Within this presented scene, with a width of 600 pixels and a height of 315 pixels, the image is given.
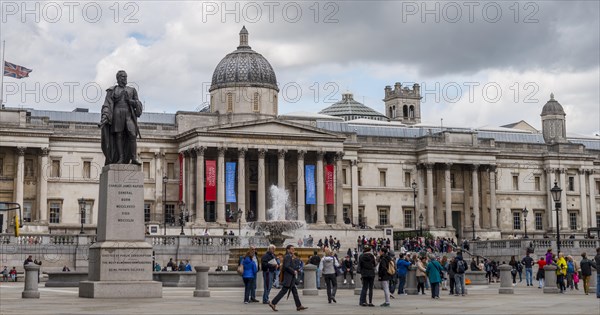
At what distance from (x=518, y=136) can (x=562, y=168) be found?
11.0m

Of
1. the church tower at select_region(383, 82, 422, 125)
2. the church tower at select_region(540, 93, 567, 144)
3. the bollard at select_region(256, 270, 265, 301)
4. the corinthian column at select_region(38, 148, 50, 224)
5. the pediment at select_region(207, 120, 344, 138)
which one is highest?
the church tower at select_region(383, 82, 422, 125)

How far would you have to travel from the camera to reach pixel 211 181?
84375mm

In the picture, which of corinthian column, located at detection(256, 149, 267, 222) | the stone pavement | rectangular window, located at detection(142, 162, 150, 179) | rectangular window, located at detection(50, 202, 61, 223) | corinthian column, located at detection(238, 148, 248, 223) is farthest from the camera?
rectangular window, located at detection(142, 162, 150, 179)

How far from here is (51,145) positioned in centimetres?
8494

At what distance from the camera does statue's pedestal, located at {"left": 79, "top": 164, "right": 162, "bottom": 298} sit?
93.5 feet

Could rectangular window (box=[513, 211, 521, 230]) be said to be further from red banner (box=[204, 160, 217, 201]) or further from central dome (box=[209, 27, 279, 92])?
red banner (box=[204, 160, 217, 201])

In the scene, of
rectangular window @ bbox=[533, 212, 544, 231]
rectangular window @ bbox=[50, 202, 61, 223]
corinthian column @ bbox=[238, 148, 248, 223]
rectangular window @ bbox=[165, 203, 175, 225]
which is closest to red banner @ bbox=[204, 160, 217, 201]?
corinthian column @ bbox=[238, 148, 248, 223]

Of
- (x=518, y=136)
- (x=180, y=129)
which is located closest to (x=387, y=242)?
(x=180, y=129)

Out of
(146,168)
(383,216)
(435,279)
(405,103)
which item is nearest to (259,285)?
(435,279)

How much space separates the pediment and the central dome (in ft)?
16.6

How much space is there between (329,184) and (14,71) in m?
27.8

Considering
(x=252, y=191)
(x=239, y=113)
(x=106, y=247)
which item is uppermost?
(x=239, y=113)

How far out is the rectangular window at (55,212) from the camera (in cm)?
8475

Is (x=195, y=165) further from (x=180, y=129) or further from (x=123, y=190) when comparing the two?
(x=123, y=190)
